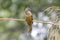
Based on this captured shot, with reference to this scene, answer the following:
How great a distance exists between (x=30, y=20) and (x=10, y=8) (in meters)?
1.50

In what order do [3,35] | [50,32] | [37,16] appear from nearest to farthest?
[50,32] < [3,35] < [37,16]

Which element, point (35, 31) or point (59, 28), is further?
point (35, 31)

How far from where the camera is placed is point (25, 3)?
3.03 meters

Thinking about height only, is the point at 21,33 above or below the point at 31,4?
below

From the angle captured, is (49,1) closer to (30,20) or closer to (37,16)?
(37,16)

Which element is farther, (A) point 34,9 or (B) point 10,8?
(A) point 34,9

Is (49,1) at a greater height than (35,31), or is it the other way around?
(49,1)

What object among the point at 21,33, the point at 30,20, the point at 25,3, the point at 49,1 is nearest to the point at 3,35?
the point at 21,33

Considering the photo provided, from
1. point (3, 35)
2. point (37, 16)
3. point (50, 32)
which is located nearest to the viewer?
point (50, 32)

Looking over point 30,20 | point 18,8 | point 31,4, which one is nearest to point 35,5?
point 31,4

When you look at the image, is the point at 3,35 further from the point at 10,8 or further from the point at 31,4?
the point at 31,4

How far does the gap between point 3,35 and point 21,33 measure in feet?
0.78

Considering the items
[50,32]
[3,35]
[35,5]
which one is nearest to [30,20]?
[50,32]

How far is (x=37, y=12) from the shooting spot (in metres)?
3.17
